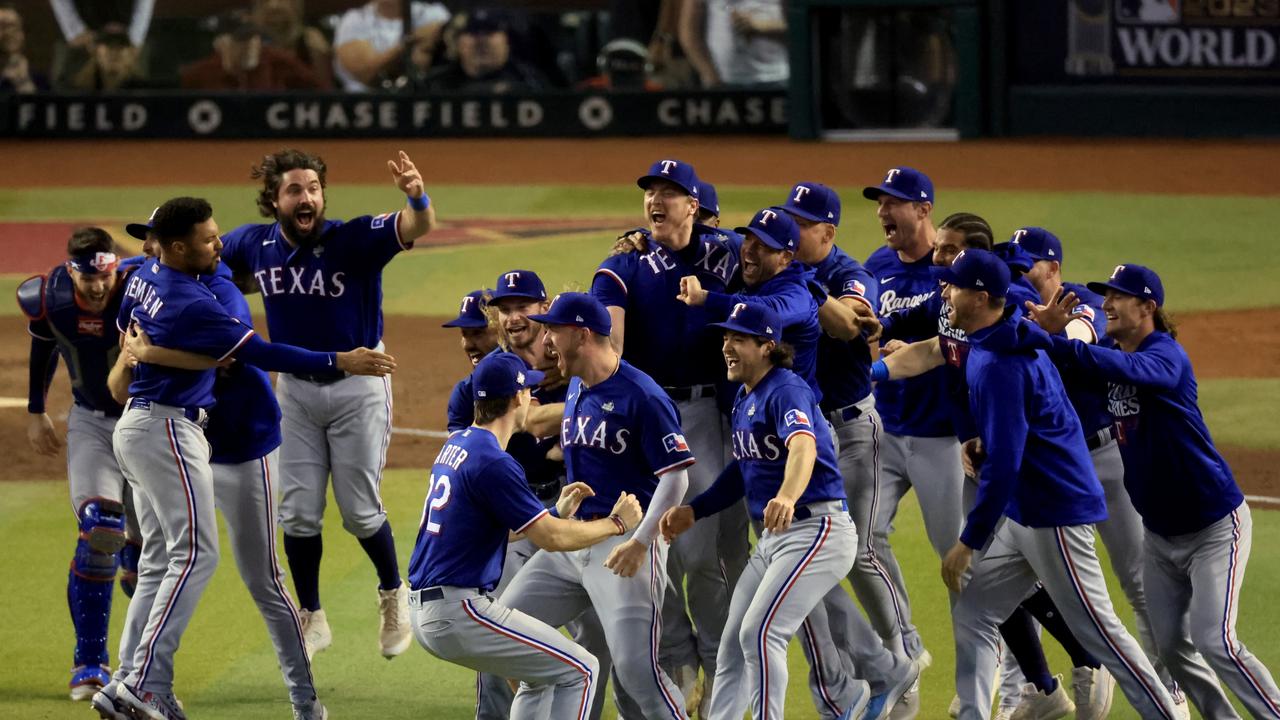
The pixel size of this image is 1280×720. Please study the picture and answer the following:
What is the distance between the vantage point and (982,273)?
635cm

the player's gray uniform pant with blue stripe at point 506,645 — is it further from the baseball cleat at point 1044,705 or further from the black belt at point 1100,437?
the black belt at point 1100,437

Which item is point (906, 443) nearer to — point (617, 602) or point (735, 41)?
point (617, 602)

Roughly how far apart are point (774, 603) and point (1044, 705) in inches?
58.1

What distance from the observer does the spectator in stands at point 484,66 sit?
2408cm

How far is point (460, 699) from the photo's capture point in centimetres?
758

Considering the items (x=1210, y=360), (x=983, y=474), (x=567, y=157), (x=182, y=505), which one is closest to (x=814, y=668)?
(x=983, y=474)

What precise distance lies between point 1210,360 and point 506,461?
8944 mm

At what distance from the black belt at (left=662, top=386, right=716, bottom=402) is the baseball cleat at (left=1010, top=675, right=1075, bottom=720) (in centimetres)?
173

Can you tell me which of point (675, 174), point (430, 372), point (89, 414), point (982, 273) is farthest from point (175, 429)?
point (430, 372)

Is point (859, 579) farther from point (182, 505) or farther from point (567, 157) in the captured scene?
point (567, 157)

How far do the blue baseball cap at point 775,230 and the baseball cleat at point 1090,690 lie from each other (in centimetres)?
199

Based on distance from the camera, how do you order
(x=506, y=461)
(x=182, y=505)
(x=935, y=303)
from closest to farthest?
1. (x=506, y=461)
2. (x=182, y=505)
3. (x=935, y=303)

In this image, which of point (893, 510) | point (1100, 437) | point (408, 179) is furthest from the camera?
point (408, 179)

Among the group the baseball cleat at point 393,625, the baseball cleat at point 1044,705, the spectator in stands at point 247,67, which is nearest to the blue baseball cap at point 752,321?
the baseball cleat at point 1044,705
